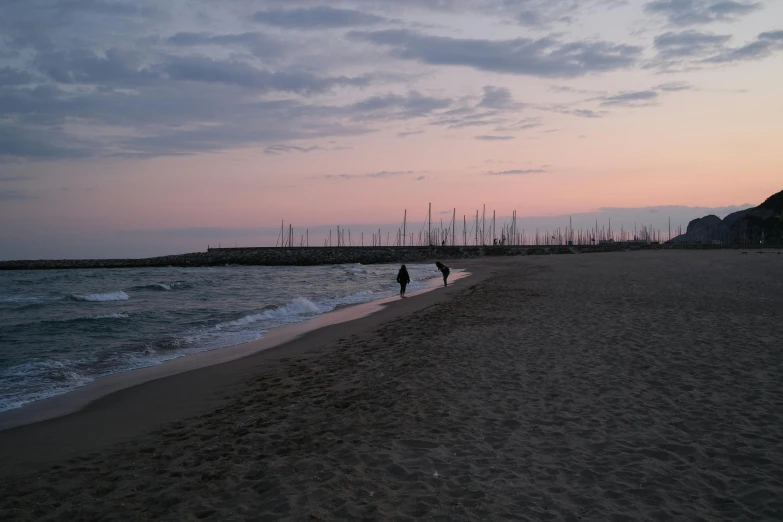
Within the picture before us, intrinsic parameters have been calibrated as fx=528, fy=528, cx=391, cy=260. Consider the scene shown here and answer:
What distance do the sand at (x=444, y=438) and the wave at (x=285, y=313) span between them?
746cm

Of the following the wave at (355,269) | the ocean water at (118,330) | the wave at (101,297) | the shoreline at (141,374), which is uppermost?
the wave at (355,269)

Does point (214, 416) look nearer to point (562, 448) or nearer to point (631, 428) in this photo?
point (562, 448)

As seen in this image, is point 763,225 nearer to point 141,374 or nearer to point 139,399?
point 141,374

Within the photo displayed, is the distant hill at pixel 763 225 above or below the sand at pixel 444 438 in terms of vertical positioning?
above

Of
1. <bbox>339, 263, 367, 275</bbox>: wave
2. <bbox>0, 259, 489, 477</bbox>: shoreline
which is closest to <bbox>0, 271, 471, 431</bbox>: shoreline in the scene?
<bbox>0, 259, 489, 477</bbox>: shoreline

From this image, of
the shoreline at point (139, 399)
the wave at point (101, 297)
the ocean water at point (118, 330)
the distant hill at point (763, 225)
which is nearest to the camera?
the shoreline at point (139, 399)

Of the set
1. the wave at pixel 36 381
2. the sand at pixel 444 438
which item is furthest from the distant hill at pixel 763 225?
the wave at pixel 36 381

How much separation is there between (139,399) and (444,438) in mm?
5507

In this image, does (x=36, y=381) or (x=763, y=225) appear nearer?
(x=36, y=381)

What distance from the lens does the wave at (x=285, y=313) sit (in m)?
18.6

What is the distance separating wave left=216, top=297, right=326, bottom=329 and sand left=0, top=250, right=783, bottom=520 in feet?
24.5

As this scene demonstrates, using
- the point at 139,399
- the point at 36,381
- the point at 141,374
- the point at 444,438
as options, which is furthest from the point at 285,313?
the point at 444,438

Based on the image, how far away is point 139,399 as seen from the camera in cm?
863

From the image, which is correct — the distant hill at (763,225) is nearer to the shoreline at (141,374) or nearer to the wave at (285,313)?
the wave at (285,313)
